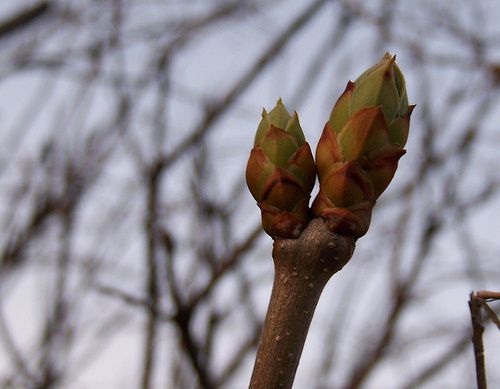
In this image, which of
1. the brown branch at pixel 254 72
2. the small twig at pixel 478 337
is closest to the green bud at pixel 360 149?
the small twig at pixel 478 337

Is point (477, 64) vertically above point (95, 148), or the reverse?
point (477, 64)

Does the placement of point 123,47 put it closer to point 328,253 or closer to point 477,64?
point 477,64

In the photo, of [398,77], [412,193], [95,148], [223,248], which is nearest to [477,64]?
[412,193]

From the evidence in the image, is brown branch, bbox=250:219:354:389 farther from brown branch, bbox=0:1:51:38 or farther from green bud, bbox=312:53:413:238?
brown branch, bbox=0:1:51:38

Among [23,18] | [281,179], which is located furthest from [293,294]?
[23,18]

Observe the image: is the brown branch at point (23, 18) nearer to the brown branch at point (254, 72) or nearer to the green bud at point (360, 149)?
the brown branch at point (254, 72)

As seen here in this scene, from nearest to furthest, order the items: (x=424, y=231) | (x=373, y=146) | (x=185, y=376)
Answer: (x=373, y=146), (x=185, y=376), (x=424, y=231)
